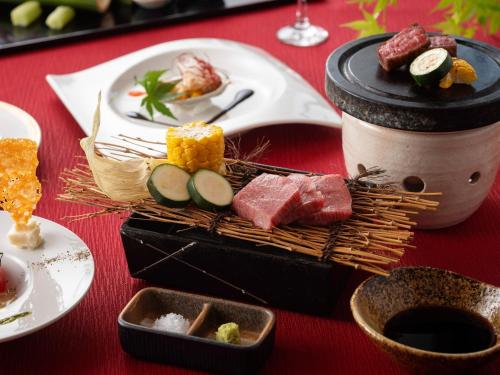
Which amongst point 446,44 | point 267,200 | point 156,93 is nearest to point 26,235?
point 267,200

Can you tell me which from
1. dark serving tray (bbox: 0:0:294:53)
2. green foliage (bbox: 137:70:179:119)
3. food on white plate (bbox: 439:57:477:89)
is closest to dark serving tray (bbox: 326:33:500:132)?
food on white plate (bbox: 439:57:477:89)

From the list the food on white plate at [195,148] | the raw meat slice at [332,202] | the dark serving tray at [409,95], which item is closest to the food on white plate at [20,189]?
the food on white plate at [195,148]

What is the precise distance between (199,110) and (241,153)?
0.80ft

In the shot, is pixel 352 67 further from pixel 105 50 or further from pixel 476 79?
pixel 105 50

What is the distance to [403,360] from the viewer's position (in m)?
1.14

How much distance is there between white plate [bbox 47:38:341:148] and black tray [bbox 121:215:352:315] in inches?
19.1

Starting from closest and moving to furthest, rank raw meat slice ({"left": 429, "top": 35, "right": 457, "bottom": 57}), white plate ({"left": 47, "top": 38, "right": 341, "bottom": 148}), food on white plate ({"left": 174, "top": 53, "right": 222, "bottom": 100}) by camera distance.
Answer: raw meat slice ({"left": 429, "top": 35, "right": 457, "bottom": 57}), white plate ({"left": 47, "top": 38, "right": 341, "bottom": 148}), food on white plate ({"left": 174, "top": 53, "right": 222, "bottom": 100})

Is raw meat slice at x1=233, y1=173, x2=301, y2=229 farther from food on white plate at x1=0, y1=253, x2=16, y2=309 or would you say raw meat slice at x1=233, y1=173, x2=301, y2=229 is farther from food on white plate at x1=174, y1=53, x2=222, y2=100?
food on white plate at x1=174, y1=53, x2=222, y2=100

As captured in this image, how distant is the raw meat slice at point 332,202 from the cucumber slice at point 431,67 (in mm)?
251

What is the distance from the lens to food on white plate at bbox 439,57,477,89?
1.45 meters

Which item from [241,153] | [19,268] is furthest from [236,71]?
[19,268]

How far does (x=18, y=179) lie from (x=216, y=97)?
2.67ft

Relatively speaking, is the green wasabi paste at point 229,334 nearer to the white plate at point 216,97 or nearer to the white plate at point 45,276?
the white plate at point 45,276

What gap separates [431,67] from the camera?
1.43m
